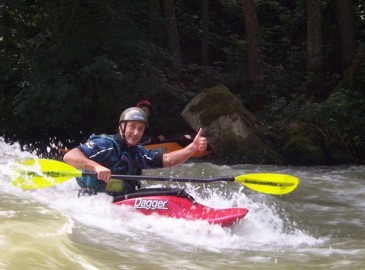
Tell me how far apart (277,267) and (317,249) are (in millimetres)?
833

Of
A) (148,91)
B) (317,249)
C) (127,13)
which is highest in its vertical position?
(127,13)

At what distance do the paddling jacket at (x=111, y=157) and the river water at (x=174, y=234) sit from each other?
151 mm

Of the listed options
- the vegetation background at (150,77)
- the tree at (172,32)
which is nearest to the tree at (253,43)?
the vegetation background at (150,77)

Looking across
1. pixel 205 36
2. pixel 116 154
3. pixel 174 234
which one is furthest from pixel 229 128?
pixel 174 234

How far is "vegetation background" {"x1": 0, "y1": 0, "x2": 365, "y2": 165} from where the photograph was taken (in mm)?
10023

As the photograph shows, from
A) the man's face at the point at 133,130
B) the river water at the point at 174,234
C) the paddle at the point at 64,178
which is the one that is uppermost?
the man's face at the point at 133,130

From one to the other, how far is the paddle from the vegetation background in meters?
4.69

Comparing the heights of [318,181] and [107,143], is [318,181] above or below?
below

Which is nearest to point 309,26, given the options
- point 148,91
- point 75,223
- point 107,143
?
point 148,91

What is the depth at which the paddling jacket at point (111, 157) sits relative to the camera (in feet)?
16.1

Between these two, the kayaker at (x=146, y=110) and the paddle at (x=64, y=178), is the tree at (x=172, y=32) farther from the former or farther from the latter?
the paddle at (x=64, y=178)

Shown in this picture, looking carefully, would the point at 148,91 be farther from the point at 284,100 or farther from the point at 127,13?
the point at 284,100

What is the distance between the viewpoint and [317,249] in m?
4.33

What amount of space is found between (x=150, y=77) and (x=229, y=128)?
8.53ft
